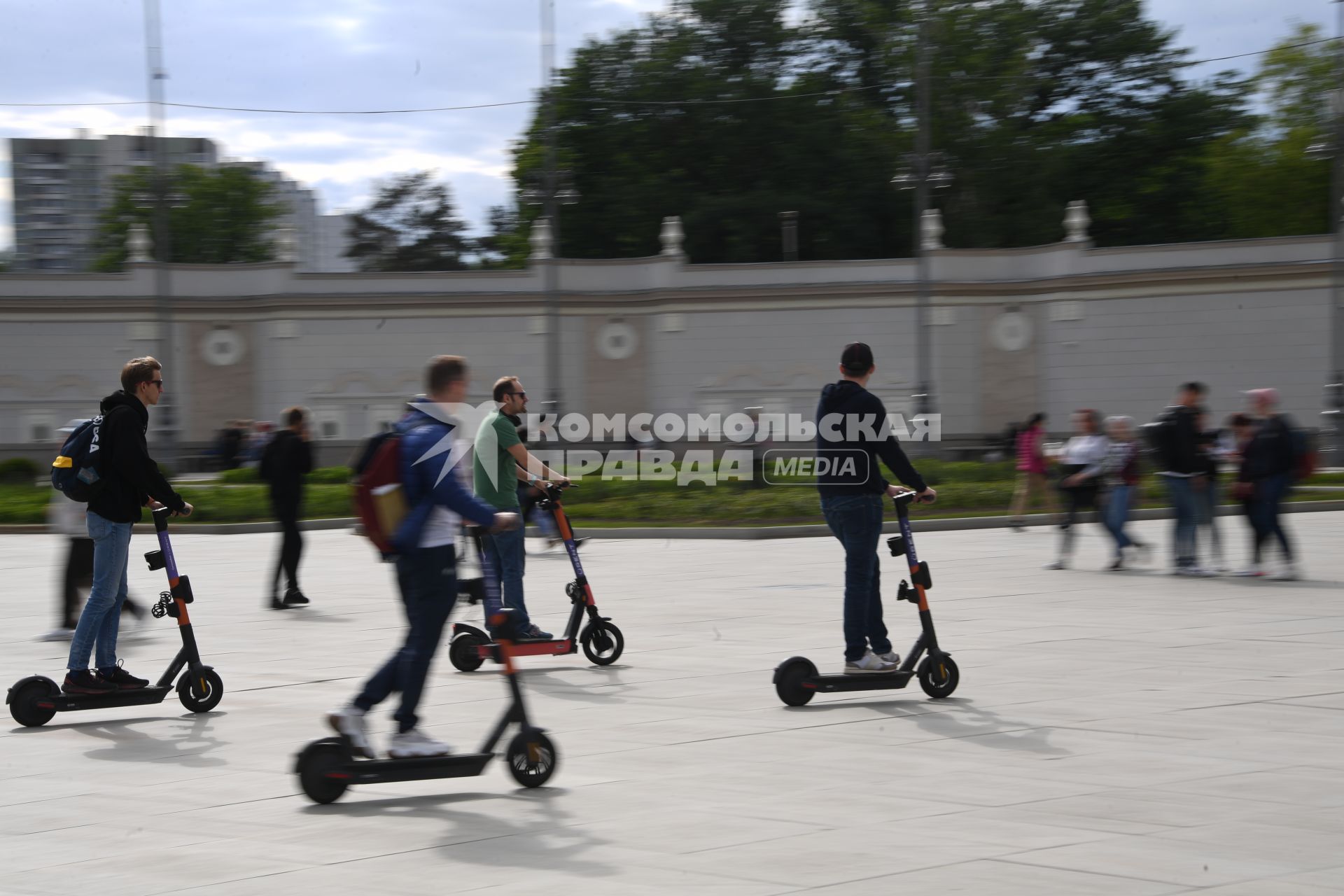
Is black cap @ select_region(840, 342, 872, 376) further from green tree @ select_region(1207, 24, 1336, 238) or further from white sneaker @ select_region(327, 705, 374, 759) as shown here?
green tree @ select_region(1207, 24, 1336, 238)

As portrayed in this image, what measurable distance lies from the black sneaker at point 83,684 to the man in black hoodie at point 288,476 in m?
5.51

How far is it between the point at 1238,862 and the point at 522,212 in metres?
58.3

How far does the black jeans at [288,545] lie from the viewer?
1364 centimetres

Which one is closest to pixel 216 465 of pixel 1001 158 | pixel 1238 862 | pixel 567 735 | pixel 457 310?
pixel 457 310

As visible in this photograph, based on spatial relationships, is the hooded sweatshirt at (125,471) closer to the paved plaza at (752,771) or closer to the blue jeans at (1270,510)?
the paved plaza at (752,771)

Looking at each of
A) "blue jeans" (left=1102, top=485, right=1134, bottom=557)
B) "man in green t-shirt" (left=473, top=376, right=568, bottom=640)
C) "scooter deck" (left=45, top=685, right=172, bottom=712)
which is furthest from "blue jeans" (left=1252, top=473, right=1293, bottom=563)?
"scooter deck" (left=45, top=685, right=172, bottom=712)

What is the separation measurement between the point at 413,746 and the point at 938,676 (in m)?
3.39

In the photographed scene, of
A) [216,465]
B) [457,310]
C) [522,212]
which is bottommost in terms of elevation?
[216,465]

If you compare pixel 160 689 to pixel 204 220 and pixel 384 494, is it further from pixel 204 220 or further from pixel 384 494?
Result: pixel 204 220

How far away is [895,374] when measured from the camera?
44.8m

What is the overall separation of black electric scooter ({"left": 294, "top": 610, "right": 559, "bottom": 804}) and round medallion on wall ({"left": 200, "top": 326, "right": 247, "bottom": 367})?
42.7 meters

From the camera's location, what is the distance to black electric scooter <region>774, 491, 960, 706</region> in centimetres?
809

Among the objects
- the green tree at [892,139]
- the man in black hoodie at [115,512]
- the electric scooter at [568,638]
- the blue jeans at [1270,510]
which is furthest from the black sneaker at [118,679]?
the green tree at [892,139]

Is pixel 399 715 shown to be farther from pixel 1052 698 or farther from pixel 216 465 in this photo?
pixel 216 465
